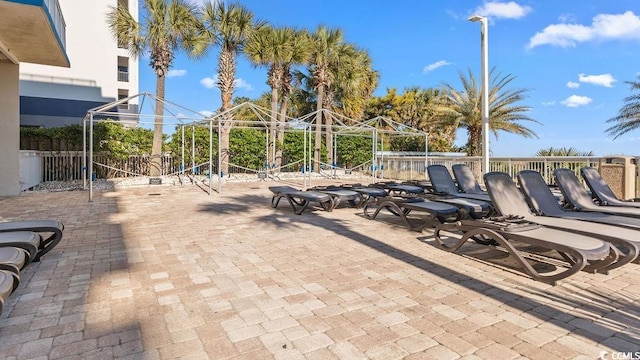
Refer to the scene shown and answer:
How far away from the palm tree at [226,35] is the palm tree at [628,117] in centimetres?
1984

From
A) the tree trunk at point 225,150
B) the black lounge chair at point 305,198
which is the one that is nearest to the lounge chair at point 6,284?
the black lounge chair at point 305,198

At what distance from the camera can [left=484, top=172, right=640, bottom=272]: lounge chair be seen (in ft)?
13.6

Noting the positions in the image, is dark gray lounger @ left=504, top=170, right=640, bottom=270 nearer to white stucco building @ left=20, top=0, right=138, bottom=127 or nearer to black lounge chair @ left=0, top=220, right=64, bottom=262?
black lounge chair @ left=0, top=220, right=64, bottom=262

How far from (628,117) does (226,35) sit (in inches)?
856

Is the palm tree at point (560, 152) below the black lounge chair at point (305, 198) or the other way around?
the other way around

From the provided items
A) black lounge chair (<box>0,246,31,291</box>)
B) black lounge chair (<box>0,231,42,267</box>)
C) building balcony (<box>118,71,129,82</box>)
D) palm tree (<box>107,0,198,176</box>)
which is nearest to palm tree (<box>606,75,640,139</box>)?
palm tree (<box>107,0,198,176</box>)

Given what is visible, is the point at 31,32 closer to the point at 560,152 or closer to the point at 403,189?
the point at 403,189

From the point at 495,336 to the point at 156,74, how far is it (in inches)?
706

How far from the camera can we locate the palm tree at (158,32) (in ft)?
54.3

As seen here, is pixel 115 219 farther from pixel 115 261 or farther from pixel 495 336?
pixel 495 336

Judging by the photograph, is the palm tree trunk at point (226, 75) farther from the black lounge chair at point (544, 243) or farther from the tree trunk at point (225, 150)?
the black lounge chair at point (544, 243)

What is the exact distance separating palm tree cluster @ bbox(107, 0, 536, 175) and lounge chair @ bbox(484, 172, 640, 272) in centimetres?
977

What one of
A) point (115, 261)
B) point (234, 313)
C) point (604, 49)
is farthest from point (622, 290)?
point (604, 49)

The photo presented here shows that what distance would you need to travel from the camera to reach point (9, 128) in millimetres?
10570
